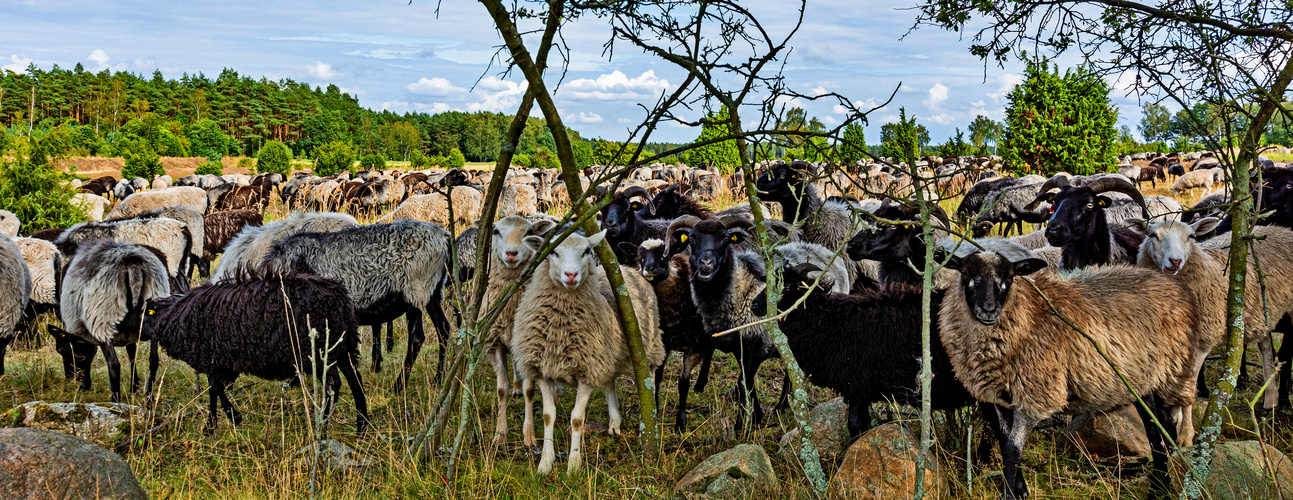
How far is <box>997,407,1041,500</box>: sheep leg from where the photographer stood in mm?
4020

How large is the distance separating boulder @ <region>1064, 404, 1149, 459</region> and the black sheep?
640mm

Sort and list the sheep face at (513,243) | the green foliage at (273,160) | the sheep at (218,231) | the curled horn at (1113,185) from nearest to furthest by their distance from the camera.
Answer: the sheep face at (513,243), the curled horn at (1113,185), the sheep at (218,231), the green foliage at (273,160)

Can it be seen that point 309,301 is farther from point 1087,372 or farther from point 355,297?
point 1087,372

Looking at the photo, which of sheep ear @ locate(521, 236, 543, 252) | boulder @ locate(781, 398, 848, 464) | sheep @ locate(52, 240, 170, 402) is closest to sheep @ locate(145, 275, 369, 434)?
sheep @ locate(52, 240, 170, 402)

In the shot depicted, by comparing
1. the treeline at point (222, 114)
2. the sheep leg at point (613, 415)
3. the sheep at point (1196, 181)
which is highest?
the treeline at point (222, 114)

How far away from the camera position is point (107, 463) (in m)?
3.78

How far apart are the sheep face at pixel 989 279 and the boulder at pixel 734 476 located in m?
1.39

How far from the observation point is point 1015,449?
4.05m

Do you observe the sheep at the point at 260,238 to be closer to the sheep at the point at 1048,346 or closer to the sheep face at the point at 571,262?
the sheep face at the point at 571,262

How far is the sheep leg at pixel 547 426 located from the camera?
4650 millimetres

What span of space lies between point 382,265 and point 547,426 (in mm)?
2988

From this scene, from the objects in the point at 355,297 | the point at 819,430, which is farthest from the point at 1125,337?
the point at 355,297

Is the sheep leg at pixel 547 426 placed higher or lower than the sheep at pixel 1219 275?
lower

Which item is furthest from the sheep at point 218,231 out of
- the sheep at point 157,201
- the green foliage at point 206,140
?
the green foliage at point 206,140
